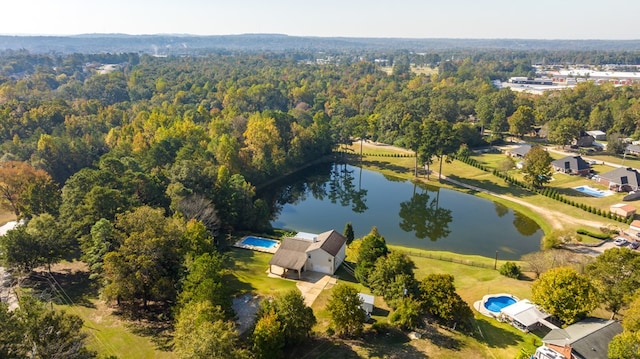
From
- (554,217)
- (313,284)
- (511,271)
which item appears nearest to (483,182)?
(554,217)

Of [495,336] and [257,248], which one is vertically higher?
[495,336]

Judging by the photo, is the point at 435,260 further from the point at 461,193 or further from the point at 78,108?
the point at 78,108

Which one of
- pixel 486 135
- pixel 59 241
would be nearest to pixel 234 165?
pixel 59 241

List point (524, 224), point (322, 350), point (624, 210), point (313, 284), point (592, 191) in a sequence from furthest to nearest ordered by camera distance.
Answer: point (592, 191)
point (524, 224)
point (624, 210)
point (313, 284)
point (322, 350)

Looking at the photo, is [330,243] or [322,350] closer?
[322,350]

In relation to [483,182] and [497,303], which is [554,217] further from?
[497,303]

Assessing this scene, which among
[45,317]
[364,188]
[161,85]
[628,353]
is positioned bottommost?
[364,188]

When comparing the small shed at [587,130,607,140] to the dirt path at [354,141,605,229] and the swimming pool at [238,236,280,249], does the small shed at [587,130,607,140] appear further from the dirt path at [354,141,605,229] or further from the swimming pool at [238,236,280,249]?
the swimming pool at [238,236,280,249]
